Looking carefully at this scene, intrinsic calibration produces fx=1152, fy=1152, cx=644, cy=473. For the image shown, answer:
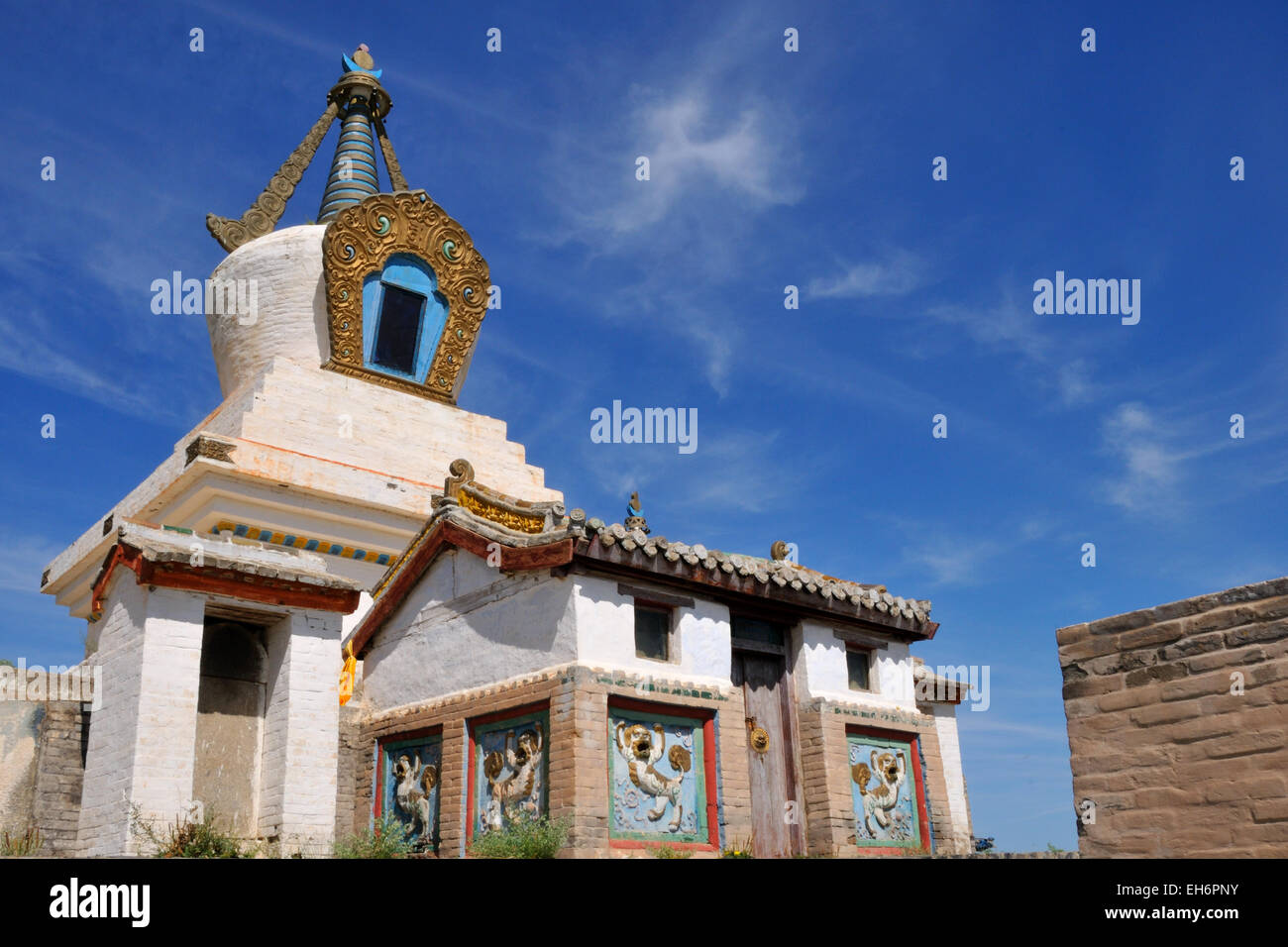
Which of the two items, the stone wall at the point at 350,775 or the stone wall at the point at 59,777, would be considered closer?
the stone wall at the point at 59,777

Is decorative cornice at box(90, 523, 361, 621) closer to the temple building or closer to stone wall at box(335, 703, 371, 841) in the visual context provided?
the temple building

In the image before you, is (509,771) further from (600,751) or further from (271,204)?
(271,204)

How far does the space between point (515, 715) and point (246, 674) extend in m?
2.95

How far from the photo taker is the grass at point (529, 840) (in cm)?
1161

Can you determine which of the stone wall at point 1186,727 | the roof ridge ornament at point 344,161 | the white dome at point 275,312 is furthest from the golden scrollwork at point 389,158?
the stone wall at point 1186,727

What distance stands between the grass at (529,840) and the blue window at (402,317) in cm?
1275

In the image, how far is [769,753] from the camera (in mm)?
14383

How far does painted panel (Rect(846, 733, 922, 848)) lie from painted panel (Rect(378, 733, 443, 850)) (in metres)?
5.21

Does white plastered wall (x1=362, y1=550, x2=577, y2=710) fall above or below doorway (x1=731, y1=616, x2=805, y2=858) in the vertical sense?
above

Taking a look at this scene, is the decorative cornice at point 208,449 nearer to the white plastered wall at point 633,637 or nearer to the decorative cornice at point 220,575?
the decorative cornice at point 220,575

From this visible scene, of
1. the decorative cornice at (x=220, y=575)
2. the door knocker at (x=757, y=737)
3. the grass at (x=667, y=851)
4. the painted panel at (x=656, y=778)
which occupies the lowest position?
the grass at (x=667, y=851)

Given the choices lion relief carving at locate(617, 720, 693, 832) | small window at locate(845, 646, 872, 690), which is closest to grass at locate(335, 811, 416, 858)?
lion relief carving at locate(617, 720, 693, 832)

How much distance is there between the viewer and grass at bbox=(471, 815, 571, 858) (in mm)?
11609

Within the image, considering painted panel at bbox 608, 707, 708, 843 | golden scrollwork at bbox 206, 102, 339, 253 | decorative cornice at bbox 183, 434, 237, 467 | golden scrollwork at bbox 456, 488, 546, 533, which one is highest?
golden scrollwork at bbox 206, 102, 339, 253
